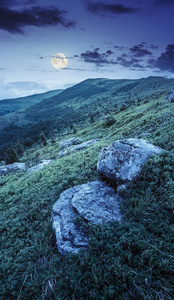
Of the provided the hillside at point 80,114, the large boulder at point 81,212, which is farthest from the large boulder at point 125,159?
the hillside at point 80,114

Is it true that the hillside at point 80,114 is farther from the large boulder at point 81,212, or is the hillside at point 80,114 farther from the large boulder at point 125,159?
the large boulder at point 81,212

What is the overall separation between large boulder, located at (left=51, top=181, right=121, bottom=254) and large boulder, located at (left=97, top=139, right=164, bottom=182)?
71 cm

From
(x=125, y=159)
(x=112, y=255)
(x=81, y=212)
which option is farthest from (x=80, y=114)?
(x=112, y=255)

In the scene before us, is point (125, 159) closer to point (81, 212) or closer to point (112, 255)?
point (81, 212)

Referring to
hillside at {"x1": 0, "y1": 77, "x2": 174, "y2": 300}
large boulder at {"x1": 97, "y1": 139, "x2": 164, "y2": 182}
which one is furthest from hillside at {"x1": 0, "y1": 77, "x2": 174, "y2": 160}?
hillside at {"x1": 0, "y1": 77, "x2": 174, "y2": 300}

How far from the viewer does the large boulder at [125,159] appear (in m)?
5.36

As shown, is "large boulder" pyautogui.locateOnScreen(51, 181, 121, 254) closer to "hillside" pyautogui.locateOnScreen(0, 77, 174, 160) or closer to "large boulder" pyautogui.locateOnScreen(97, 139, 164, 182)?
"large boulder" pyautogui.locateOnScreen(97, 139, 164, 182)

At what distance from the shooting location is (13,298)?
3369 millimetres

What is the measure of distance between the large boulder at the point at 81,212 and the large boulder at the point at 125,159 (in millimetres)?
709

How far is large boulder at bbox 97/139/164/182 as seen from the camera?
5.36 metres

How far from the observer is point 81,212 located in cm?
441

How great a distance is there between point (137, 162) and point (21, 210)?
575 centimetres

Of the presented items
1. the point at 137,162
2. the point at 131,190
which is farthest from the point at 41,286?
the point at 137,162

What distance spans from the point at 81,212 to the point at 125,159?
265cm
